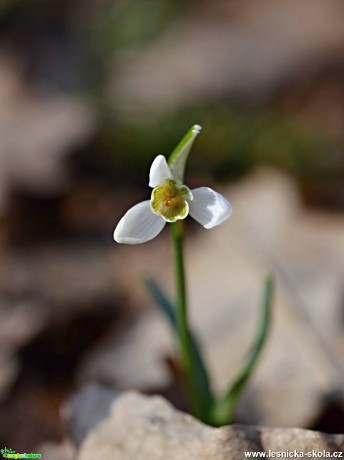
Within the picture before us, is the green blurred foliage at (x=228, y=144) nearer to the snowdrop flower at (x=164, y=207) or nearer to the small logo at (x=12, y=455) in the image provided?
the small logo at (x=12, y=455)

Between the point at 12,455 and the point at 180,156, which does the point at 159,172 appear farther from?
the point at 12,455

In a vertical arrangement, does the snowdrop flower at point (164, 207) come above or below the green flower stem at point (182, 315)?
above

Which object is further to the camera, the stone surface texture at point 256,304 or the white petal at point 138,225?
the stone surface texture at point 256,304

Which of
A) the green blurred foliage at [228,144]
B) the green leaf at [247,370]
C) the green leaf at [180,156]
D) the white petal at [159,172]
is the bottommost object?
the green leaf at [247,370]

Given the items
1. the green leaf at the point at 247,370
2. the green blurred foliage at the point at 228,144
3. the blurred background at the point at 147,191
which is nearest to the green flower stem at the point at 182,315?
the green leaf at the point at 247,370

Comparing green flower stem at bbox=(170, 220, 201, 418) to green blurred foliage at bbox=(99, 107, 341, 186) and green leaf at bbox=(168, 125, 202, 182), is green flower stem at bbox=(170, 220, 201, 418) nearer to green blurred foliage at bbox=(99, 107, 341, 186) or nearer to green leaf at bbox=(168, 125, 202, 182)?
green leaf at bbox=(168, 125, 202, 182)

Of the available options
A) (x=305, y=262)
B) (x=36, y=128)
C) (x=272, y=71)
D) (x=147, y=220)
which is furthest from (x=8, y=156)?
(x=147, y=220)

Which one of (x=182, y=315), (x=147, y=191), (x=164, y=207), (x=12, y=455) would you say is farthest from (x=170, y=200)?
(x=147, y=191)
